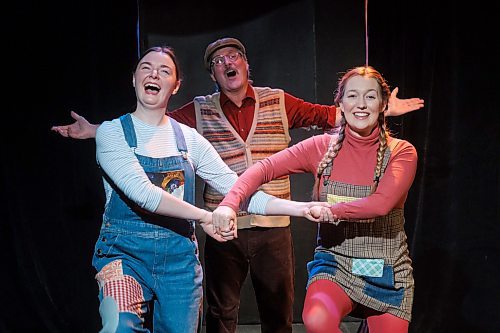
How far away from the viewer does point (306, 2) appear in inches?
185

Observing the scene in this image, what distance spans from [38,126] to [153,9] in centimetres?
111

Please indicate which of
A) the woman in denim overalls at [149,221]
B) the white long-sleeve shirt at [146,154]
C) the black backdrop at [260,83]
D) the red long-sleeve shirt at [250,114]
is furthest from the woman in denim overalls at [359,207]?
the black backdrop at [260,83]

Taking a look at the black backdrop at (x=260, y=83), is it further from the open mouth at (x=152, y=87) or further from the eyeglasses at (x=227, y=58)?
the open mouth at (x=152, y=87)

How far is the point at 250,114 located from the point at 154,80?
88cm

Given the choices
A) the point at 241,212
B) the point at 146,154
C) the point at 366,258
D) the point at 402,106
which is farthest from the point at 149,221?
the point at 402,106

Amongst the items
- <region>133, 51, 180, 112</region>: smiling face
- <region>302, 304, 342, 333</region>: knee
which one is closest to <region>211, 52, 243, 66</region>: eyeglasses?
<region>133, 51, 180, 112</region>: smiling face

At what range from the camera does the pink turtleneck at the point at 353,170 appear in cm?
291

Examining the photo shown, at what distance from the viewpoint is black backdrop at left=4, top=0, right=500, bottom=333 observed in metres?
4.14

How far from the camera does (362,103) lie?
304 centimetres

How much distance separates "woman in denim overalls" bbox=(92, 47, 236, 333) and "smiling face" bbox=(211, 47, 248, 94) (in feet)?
2.37

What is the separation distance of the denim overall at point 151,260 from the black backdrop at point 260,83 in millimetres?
1419

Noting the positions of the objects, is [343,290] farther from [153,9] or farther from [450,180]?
[153,9]

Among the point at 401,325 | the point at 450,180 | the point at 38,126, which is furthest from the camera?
the point at 450,180


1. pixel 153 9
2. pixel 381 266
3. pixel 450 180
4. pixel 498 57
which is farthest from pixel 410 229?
pixel 153 9
